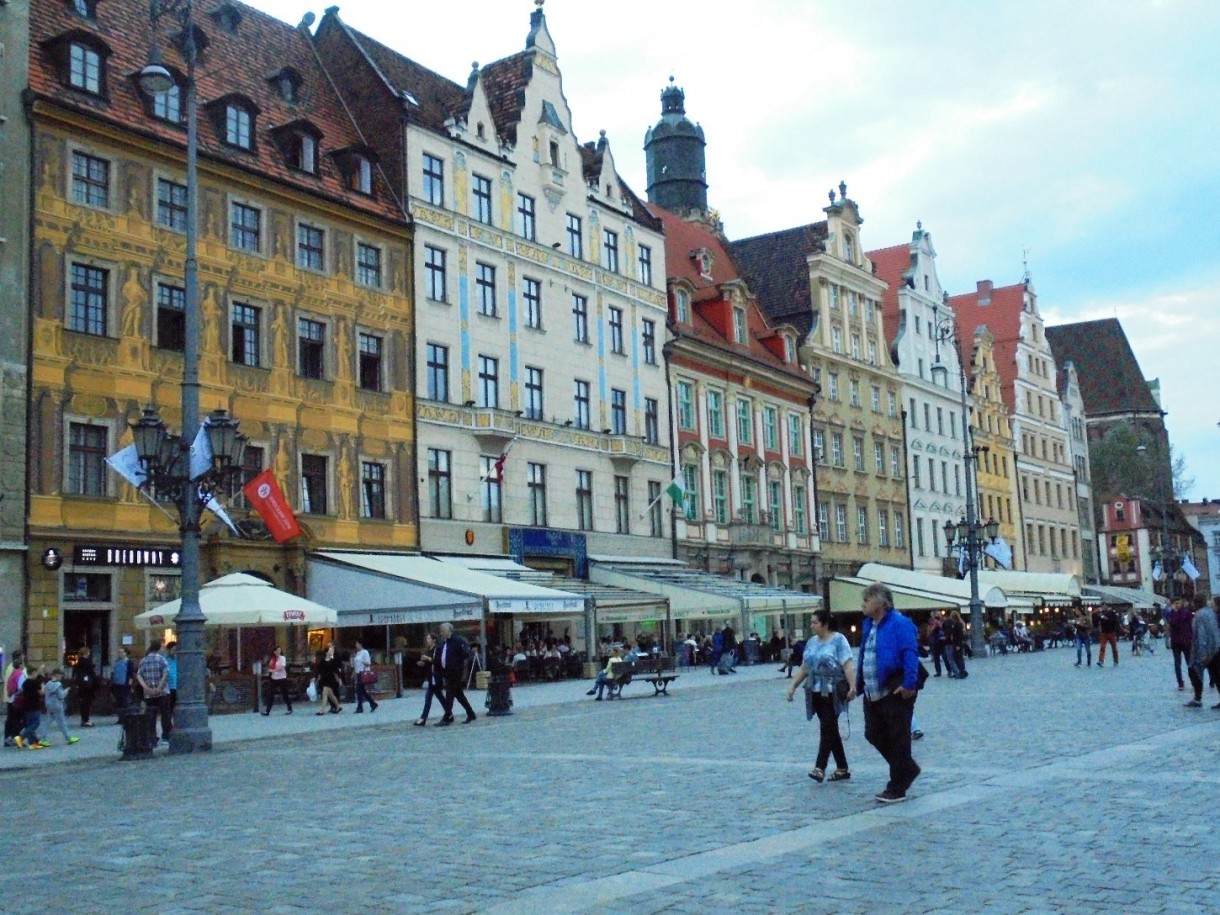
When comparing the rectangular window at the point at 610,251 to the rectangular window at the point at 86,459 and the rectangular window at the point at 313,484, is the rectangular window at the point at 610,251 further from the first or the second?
the rectangular window at the point at 86,459

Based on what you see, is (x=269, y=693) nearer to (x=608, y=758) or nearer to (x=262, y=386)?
(x=262, y=386)

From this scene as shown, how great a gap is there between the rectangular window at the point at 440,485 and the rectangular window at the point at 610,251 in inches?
443

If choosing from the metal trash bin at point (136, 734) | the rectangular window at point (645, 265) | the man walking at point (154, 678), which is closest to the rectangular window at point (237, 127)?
the man walking at point (154, 678)

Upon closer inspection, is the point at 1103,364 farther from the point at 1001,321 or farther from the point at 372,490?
the point at 372,490

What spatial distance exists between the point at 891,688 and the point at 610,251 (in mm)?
38697

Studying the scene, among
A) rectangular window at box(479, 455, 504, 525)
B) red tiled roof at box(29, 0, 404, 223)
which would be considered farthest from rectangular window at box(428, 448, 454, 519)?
red tiled roof at box(29, 0, 404, 223)

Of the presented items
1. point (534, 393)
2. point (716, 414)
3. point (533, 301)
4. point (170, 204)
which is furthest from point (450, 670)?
point (716, 414)

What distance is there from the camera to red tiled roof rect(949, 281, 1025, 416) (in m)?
83.1

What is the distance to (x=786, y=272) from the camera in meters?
62.7

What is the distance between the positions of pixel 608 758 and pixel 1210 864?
8764mm

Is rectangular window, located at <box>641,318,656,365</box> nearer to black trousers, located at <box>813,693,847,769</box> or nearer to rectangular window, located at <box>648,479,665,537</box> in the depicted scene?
rectangular window, located at <box>648,479,665,537</box>

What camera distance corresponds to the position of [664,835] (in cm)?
1005

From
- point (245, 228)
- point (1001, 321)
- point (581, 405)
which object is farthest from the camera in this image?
point (1001, 321)

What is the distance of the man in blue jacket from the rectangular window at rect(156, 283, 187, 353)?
79.2 ft
